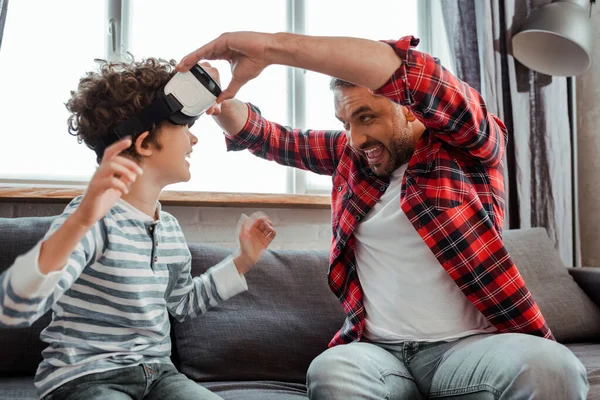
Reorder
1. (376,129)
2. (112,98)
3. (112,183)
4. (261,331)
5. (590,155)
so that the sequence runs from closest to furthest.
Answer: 1. (112,183)
2. (112,98)
3. (376,129)
4. (261,331)
5. (590,155)

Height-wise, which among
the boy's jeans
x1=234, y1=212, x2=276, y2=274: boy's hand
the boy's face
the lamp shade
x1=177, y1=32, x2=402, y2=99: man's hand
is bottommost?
the boy's jeans

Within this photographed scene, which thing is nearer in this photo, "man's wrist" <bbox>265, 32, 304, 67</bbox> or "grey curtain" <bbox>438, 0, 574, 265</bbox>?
"man's wrist" <bbox>265, 32, 304, 67</bbox>

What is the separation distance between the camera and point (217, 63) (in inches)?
93.1

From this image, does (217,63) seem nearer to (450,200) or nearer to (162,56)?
(162,56)

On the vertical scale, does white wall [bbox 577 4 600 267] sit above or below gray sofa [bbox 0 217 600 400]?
above

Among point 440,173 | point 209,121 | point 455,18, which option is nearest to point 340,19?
point 455,18

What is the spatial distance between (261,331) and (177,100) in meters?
0.69

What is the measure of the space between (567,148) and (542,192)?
23 cm

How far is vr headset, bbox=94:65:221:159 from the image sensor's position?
1.20m

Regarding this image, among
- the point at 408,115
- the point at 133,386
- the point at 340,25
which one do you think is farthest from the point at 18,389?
the point at 340,25

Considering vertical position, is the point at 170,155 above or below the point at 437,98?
below

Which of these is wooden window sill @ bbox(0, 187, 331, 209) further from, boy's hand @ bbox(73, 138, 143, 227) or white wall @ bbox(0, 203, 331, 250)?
boy's hand @ bbox(73, 138, 143, 227)

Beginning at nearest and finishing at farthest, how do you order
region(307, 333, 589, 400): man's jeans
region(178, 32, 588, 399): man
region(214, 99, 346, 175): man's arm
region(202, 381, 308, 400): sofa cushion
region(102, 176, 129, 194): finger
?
region(102, 176, 129, 194): finger, region(307, 333, 589, 400): man's jeans, region(178, 32, 588, 399): man, region(202, 381, 308, 400): sofa cushion, region(214, 99, 346, 175): man's arm

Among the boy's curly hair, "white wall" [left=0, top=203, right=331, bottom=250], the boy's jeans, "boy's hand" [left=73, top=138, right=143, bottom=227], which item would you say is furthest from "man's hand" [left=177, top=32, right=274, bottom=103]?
"white wall" [left=0, top=203, right=331, bottom=250]
